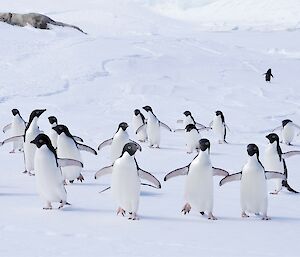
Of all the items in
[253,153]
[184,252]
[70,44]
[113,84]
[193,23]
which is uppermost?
[193,23]

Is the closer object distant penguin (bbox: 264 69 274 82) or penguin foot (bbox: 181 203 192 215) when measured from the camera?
penguin foot (bbox: 181 203 192 215)

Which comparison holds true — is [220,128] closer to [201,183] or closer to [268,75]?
[201,183]

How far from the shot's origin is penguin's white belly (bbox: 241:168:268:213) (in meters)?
5.49

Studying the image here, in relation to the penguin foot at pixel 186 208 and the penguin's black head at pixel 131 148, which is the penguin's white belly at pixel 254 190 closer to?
the penguin foot at pixel 186 208

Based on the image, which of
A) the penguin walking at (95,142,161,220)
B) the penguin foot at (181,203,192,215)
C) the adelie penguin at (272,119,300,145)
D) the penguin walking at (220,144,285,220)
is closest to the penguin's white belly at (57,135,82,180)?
the penguin walking at (95,142,161,220)

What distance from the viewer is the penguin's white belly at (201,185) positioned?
5.38 metres

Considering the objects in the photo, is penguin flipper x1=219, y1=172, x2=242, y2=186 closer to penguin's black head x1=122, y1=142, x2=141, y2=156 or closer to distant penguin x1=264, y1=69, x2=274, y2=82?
penguin's black head x1=122, y1=142, x2=141, y2=156

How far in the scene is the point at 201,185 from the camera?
539cm

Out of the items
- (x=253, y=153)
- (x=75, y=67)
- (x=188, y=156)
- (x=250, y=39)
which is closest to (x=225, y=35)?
(x=250, y=39)

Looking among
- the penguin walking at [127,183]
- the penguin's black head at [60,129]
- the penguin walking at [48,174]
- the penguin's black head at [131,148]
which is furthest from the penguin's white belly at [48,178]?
the penguin's black head at [60,129]

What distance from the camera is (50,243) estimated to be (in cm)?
412

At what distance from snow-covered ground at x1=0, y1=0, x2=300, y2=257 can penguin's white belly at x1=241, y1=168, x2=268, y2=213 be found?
19cm

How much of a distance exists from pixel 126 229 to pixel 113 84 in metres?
14.1

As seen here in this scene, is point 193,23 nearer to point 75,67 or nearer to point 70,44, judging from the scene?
point 70,44
